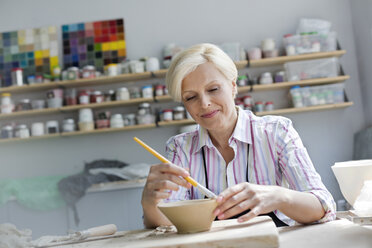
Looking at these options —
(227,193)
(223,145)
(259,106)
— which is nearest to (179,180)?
(227,193)

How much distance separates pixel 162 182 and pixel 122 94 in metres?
2.81

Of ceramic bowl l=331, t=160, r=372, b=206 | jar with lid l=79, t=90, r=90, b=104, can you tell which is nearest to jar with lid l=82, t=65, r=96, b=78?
jar with lid l=79, t=90, r=90, b=104

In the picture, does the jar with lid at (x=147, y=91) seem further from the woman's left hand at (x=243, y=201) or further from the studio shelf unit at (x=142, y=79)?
the woman's left hand at (x=243, y=201)

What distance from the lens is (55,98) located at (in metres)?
3.84

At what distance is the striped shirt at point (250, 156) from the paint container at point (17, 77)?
2.91 meters

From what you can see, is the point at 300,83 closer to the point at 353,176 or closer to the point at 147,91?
the point at 147,91

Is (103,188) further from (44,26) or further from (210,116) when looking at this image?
(210,116)

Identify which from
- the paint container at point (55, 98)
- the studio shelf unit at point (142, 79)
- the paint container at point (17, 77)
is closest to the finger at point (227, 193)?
the studio shelf unit at point (142, 79)

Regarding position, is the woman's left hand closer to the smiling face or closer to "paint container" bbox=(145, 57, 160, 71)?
the smiling face

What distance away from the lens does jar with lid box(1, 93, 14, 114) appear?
152 inches

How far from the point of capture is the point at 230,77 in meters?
1.36

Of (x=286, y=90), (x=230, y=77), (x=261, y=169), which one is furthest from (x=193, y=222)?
(x=286, y=90)

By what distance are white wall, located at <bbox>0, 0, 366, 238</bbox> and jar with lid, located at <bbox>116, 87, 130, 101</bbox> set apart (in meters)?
0.36

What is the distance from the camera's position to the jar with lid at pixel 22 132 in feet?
12.5
